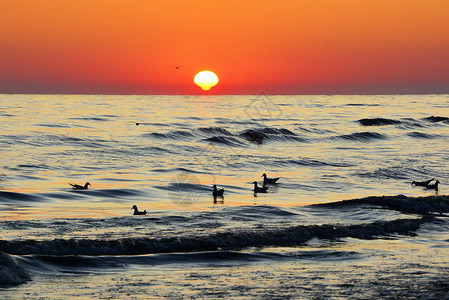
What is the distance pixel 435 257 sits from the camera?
1453 centimetres

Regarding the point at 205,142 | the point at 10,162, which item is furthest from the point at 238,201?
the point at 205,142

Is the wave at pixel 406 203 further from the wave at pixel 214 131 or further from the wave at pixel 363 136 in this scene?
the wave at pixel 214 131

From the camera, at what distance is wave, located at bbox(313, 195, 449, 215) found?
2269 centimetres

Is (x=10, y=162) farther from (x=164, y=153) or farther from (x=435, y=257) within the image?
(x=435, y=257)

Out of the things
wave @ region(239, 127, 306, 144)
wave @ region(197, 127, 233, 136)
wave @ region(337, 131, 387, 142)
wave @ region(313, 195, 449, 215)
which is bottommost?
wave @ region(313, 195, 449, 215)

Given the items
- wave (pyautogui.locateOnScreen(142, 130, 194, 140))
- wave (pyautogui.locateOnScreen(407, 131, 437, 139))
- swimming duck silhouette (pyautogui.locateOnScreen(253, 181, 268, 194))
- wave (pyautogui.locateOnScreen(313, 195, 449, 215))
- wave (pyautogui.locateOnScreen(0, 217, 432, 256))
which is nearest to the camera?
wave (pyautogui.locateOnScreen(0, 217, 432, 256))

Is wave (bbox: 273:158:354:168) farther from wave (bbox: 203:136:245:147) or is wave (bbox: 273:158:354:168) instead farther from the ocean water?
wave (bbox: 203:136:245:147)

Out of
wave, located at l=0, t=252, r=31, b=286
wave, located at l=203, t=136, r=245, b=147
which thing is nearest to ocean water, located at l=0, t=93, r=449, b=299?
wave, located at l=0, t=252, r=31, b=286

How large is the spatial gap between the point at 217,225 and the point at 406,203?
845 centimetres

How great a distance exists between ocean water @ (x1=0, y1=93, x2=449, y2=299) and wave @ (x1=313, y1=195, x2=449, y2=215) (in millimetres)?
72

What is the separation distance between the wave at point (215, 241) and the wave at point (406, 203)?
3366mm

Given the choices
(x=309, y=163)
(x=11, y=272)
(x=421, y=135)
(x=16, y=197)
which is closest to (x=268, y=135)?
(x=421, y=135)

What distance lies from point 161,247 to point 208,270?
98.8 inches

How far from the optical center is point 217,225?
60.8 ft
